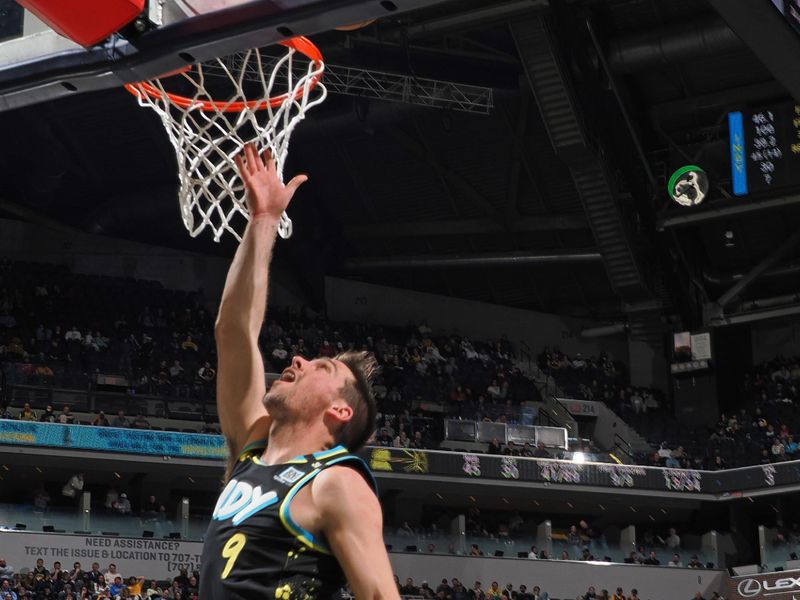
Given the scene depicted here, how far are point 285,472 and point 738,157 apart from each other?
26.3 metres

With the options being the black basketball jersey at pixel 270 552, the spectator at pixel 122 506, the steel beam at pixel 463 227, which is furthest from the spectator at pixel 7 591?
the steel beam at pixel 463 227

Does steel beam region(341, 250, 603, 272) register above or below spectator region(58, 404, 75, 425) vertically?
above

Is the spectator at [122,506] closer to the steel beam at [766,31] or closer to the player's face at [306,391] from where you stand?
the steel beam at [766,31]

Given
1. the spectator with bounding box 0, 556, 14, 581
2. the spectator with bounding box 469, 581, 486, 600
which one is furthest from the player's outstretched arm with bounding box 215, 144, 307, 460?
the spectator with bounding box 469, 581, 486, 600

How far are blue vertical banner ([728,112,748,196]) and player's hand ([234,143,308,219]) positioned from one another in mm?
25068

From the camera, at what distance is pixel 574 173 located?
30438 mm

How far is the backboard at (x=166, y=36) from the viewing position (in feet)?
24.9

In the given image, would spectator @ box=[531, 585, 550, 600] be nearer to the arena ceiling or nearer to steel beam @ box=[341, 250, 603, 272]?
the arena ceiling

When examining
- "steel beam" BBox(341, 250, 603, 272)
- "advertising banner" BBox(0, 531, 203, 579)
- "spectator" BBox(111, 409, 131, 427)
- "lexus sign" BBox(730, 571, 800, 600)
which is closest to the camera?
"advertising banner" BBox(0, 531, 203, 579)

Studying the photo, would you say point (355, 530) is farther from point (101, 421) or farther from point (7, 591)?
point (101, 421)

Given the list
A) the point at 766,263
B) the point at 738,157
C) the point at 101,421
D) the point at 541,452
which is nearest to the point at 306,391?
the point at 101,421

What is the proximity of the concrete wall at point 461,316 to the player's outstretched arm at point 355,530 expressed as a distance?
34.6 m

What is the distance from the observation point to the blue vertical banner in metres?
28.0

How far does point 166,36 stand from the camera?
772 centimetres
